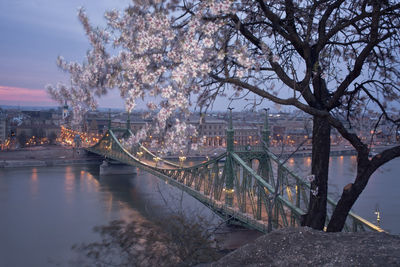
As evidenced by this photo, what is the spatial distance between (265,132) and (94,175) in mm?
23051

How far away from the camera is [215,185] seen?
1427 centimetres

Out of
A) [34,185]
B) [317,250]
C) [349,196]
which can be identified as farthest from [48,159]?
[317,250]

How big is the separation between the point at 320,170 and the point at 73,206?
18.6 meters

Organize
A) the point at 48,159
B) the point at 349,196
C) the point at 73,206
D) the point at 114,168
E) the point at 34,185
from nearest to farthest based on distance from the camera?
1. the point at 349,196
2. the point at 73,206
3. the point at 34,185
4. the point at 114,168
5. the point at 48,159

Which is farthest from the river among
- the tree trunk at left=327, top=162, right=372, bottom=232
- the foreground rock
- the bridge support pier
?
the foreground rock

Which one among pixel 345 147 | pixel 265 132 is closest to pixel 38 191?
pixel 265 132

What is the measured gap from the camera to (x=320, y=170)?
3666mm

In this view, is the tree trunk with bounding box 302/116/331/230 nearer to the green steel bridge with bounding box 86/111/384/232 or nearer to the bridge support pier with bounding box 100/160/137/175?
the green steel bridge with bounding box 86/111/384/232

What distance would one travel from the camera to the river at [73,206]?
13.7 meters

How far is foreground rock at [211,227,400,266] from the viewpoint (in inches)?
97.2

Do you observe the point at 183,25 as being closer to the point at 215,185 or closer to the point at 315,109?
the point at 315,109

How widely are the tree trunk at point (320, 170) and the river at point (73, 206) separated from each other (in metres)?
4.19

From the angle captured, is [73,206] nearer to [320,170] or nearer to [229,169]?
[229,169]

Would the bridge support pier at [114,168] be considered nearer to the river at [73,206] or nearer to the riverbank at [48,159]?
the river at [73,206]
